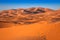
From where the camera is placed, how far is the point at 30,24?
1.62m

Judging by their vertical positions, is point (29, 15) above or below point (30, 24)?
above

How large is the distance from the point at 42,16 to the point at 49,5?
0.56 ft

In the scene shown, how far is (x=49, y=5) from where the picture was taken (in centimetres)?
167

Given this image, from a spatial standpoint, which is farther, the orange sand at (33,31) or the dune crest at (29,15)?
the dune crest at (29,15)

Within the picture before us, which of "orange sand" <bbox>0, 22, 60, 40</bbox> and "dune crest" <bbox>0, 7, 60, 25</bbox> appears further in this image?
"dune crest" <bbox>0, 7, 60, 25</bbox>

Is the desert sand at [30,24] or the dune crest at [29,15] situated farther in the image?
the dune crest at [29,15]

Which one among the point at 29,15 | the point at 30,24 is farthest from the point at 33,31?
the point at 29,15

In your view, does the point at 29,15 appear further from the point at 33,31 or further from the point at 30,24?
the point at 33,31

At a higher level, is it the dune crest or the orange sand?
the dune crest

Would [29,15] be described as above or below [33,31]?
above

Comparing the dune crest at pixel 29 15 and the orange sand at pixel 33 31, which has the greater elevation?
the dune crest at pixel 29 15

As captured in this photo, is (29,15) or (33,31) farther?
(29,15)

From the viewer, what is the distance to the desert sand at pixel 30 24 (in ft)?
4.90

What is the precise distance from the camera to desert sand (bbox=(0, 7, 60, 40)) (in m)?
1.49
